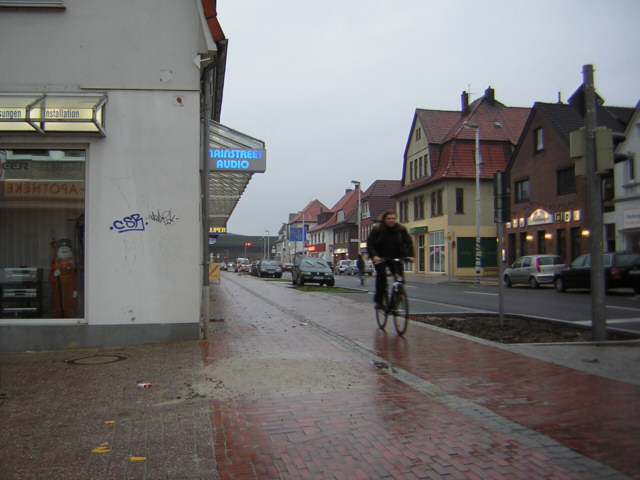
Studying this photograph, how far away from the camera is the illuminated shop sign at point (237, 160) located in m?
9.06

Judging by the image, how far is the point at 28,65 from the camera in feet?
25.3

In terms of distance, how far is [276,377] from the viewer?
5719 mm

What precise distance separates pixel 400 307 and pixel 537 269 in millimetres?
19413

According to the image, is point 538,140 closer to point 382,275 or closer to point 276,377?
point 382,275

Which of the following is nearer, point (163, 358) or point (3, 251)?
point (163, 358)

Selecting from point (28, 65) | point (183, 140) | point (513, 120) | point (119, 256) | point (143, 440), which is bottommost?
point (143, 440)

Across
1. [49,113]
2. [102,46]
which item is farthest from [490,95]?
[49,113]

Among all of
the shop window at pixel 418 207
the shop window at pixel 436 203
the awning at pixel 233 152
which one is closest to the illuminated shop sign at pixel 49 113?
the awning at pixel 233 152

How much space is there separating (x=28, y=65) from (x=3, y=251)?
2818 millimetres

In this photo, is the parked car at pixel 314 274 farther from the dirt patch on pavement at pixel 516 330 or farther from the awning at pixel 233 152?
the awning at pixel 233 152

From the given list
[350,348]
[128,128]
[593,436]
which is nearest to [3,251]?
[128,128]

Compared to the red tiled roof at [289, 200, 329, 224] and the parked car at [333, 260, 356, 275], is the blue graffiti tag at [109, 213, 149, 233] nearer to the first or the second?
the parked car at [333, 260, 356, 275]

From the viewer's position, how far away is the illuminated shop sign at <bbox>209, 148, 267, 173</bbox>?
9062 mm

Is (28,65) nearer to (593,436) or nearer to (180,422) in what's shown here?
(180,422)
